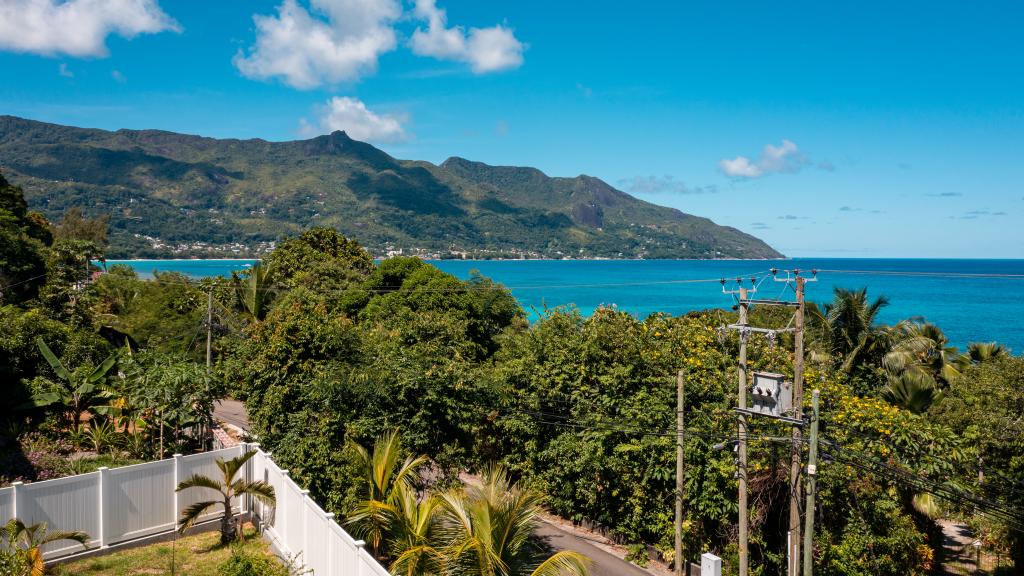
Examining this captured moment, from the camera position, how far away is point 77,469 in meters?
12.6

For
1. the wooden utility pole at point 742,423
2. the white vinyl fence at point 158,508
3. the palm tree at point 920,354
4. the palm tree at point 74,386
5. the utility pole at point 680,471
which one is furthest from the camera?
the palm tree at point 920,354

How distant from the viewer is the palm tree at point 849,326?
23.1 m

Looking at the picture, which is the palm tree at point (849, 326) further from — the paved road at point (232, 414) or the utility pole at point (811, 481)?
the paved road at point (232, 414)

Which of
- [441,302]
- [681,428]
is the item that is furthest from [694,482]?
[441,302]

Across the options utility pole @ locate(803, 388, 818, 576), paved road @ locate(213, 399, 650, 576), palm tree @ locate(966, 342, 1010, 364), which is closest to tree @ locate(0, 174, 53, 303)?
paved road @ locate(213, 399, 650, 576)

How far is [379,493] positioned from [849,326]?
2010 cm

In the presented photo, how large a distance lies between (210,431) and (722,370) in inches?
487

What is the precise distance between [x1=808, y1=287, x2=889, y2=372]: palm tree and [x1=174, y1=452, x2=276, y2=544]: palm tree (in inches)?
796

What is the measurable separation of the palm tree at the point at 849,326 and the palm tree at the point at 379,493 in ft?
61.1

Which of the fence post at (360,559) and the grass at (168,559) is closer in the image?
the fence post at (360,559)

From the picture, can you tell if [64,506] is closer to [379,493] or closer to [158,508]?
[158,508]

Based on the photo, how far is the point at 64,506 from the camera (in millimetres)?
9586

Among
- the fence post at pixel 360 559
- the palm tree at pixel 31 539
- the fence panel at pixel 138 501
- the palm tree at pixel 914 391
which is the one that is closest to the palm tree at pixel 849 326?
the palm tree at pixel 914 391

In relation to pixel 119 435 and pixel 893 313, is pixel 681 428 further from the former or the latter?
pixel 893 313
